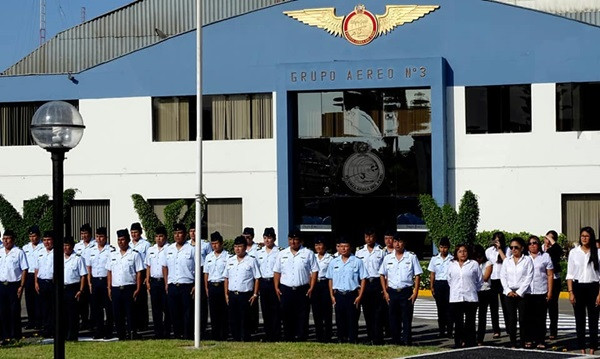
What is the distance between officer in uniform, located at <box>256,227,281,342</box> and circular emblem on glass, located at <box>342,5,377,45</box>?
1426 centimetres

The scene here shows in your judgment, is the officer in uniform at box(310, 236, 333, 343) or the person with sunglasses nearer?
the person with sunglasses

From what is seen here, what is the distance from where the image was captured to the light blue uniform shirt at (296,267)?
19.5 metres

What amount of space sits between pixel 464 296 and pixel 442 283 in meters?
2.36

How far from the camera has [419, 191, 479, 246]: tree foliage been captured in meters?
30.8

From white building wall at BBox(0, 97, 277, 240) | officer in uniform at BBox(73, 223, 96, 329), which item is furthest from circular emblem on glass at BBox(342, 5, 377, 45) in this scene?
officer in uniform at BBox(73, 223, 96, 329)

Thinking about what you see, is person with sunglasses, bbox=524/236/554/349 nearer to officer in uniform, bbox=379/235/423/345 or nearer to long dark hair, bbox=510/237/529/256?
long dark hair, bbox=510/237/529/256

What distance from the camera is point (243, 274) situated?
1967 cm

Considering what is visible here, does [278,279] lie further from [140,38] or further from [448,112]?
[140,38]

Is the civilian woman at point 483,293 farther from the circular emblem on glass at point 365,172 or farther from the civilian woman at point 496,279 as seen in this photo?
the circular emblem on glass at point 365,172

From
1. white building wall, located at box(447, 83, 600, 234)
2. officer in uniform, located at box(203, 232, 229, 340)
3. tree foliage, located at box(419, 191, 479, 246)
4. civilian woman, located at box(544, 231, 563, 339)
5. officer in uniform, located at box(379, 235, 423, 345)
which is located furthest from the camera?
white building wall, located at box(447, 83, 600, 234)

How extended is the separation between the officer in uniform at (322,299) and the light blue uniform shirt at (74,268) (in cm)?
398

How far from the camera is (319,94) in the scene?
3447 cm

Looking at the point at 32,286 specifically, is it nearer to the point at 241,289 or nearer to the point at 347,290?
the point at 241,289

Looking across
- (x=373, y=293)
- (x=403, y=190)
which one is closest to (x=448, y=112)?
(x=403, y=190)
